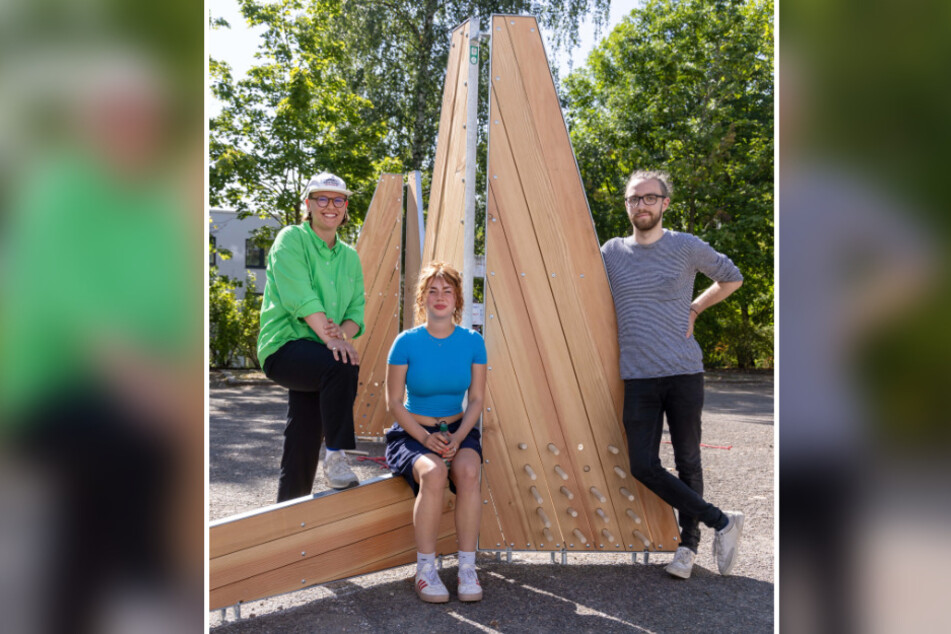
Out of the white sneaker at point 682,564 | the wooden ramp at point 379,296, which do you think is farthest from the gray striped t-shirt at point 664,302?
the wooden ramp at point 379,296

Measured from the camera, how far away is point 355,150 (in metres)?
14.4

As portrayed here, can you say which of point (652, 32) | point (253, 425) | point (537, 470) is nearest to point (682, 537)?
point (537, 470)

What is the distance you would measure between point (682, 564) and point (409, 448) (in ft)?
5.06

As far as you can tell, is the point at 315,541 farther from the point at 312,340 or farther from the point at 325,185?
the point at 325,185

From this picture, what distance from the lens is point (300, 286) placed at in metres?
3.83

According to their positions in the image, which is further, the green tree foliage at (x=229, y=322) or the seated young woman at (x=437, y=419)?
the green tree foliage at (x=229, y=322)

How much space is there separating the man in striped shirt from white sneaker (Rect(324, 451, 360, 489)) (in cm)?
143

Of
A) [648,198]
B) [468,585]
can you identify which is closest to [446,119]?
[648,198]

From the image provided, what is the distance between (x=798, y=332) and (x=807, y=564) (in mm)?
320

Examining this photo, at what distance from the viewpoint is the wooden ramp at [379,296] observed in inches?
302

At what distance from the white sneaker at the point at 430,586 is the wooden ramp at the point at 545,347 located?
57cm

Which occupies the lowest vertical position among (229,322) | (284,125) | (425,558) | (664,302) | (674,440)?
(425,558)

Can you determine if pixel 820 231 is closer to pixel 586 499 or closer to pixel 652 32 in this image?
pixel 586 499

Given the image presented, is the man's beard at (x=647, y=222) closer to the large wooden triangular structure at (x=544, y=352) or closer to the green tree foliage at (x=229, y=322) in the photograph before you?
the large wooden triangular structure at (x=544, y=352)
